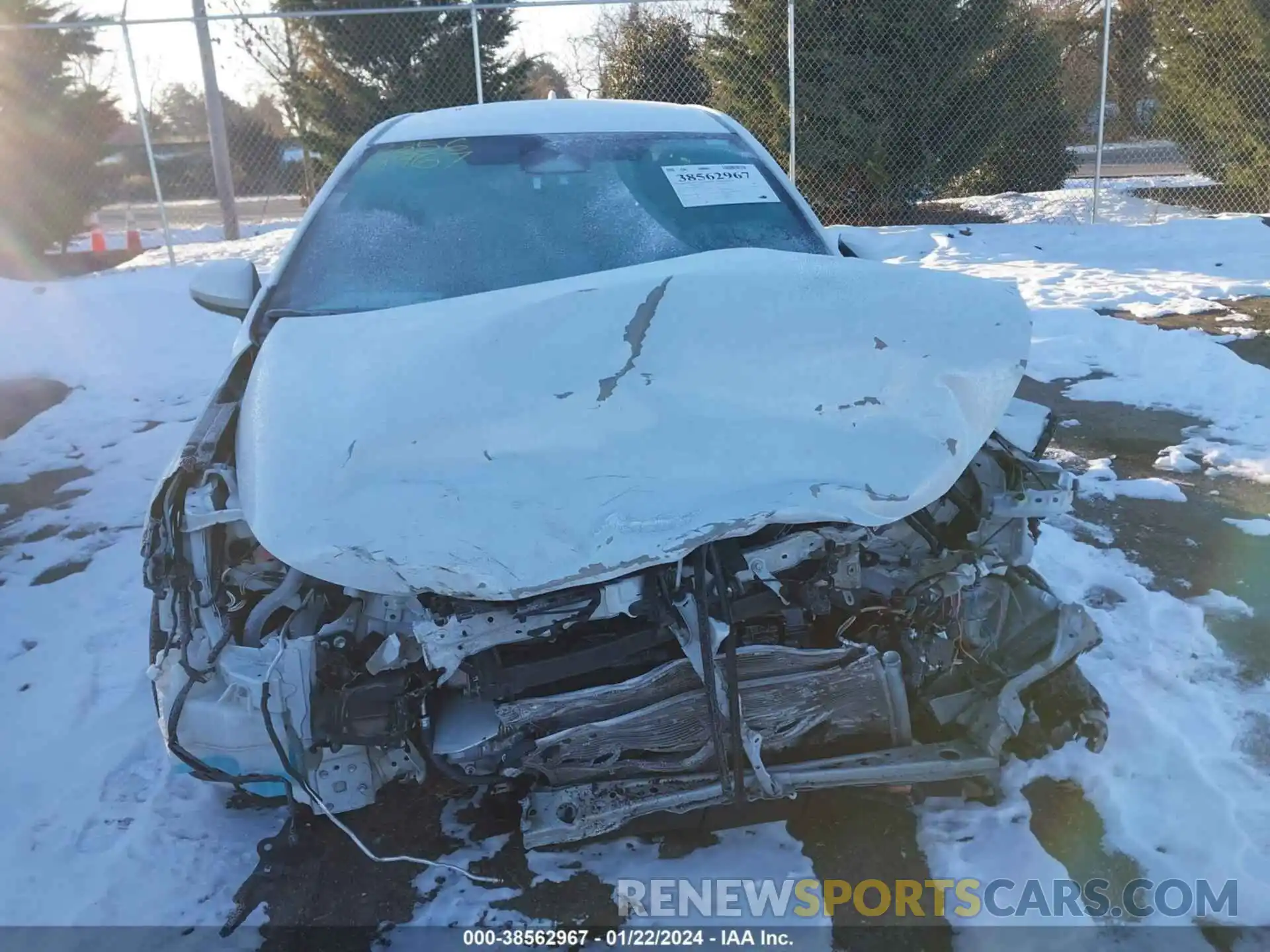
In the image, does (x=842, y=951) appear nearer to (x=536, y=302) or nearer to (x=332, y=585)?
(x=332, y=585)

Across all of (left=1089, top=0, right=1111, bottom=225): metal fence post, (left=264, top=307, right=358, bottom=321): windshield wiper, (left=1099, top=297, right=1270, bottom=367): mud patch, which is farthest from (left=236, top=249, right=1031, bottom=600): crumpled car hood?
(left=1089, top=0, right=1111, bottom=225): metal fence post

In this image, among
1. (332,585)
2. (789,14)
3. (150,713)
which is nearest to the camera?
(332,585)

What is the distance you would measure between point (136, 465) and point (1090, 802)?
17.7 ft

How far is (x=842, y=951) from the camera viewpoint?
88.9 inches

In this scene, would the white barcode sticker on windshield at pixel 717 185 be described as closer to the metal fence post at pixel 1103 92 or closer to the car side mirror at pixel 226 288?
the car side mirror at pixel 226 288

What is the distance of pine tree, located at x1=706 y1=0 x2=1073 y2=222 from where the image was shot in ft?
38.4

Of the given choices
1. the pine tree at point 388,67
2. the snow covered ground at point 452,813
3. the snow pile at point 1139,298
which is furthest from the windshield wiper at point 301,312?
the pine tree at point 388,67

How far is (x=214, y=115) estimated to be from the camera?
1086 cm

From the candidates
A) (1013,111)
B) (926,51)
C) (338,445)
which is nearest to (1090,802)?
(338,445)

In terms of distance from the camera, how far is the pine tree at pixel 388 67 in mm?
13328

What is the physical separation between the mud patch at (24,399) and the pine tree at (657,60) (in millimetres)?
8939

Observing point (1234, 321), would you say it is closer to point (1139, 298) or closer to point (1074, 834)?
point (1139, 298)

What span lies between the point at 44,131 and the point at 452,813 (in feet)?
56.8

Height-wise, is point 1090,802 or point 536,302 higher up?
point 536,302
